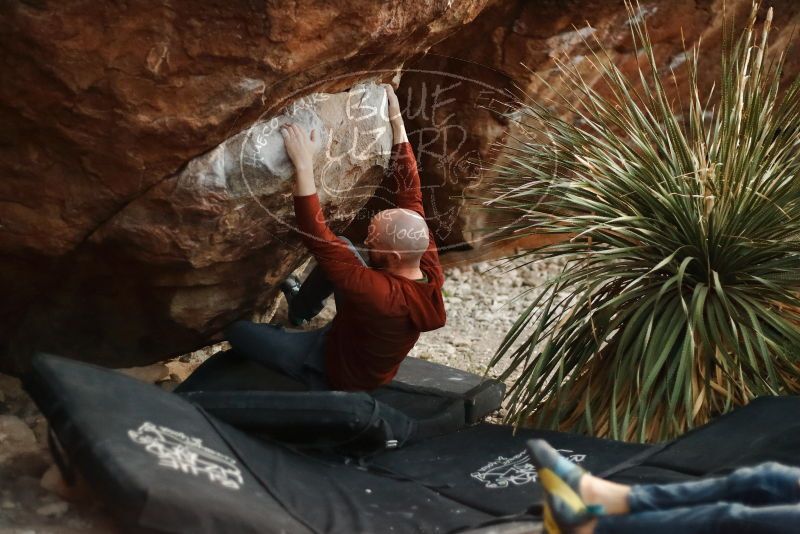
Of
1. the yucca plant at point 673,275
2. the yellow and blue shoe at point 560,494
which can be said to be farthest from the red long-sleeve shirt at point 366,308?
the yellow and blue shoe at point 560,494

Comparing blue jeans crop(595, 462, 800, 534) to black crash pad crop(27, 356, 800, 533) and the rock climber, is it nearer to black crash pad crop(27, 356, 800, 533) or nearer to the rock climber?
black crash pad crop(27, 356, 800, 533)

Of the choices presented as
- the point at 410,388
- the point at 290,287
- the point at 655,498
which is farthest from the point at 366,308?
the point at 655,498

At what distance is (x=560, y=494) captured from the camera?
2254 millimetres

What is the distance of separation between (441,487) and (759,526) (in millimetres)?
1147

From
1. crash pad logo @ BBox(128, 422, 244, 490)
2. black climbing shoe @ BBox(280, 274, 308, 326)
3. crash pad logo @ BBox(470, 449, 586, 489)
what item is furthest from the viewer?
black climbing shoe @ BBox(280, 274, 308, 326)

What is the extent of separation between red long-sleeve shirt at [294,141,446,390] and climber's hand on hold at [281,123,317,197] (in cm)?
5

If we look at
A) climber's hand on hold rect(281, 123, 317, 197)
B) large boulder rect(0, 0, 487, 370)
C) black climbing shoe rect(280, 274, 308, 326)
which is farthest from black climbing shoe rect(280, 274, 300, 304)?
climber's hand on hold rect(281, 123, 317, 197)

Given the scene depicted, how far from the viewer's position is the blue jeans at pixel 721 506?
84.2 inches

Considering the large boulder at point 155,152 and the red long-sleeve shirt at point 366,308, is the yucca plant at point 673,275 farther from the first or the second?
the large boulder at point 155,152

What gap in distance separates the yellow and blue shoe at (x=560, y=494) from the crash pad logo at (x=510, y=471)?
761 millimetres

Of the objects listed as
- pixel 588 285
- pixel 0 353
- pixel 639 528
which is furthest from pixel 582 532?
pixel 0 353

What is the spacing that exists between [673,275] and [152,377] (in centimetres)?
215

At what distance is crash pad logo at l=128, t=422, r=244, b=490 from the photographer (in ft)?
8.24

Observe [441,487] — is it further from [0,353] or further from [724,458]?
[0,353]
